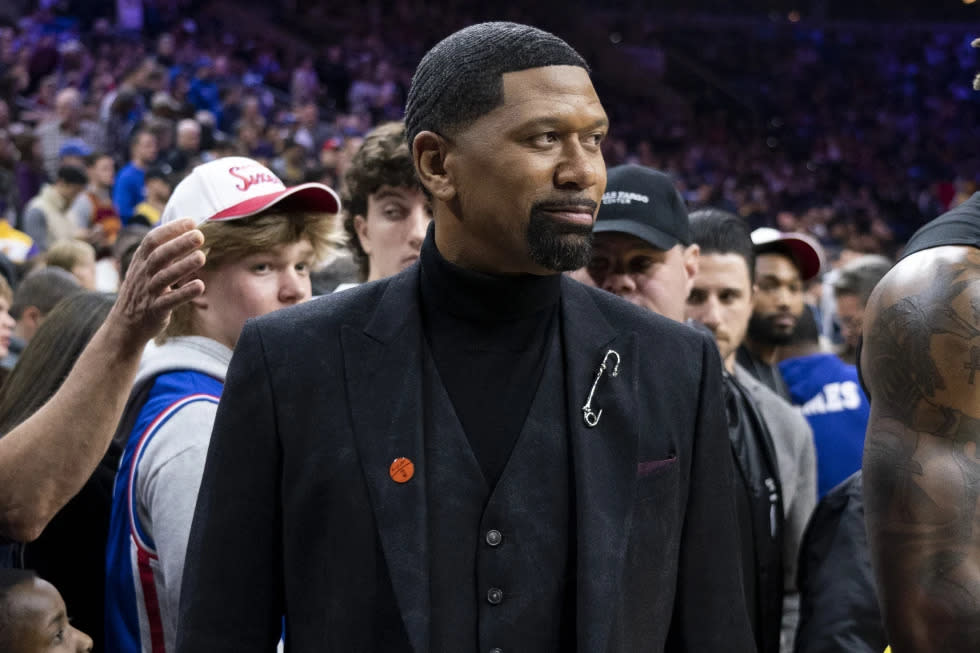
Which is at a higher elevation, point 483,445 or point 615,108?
point 483,445

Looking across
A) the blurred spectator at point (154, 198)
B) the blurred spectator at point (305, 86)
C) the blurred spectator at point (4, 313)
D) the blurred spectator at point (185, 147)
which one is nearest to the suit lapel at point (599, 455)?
the blurred spectator at point (4, 313)

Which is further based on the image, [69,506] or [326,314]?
[69,506]

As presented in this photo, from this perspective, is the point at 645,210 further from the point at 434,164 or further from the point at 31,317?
the point at 31,317

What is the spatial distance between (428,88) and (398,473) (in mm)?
576

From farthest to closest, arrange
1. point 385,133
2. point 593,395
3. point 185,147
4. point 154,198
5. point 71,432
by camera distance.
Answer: point 185,147 < point 154,198 < point 385,133 < point 71,432 < point 593,395

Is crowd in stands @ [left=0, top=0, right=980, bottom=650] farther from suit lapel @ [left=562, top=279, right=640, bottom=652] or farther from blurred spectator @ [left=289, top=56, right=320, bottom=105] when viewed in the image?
suit lapel @ [left=562, top=279, right=640, bottom=652]

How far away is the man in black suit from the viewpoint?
1.64 meters

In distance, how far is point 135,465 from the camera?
2.34 m

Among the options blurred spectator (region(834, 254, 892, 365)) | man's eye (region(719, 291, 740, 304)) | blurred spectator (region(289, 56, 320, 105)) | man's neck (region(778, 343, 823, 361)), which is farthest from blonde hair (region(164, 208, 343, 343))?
blurred spectator (region(289, 56, 320, 105))

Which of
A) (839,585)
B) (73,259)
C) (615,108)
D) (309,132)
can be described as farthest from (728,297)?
(615,108)

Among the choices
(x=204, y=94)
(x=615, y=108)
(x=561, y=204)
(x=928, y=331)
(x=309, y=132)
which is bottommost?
(x=615, y=108)

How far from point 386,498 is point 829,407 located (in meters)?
2.91

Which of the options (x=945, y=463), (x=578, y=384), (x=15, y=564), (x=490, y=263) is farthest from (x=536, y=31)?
(x=15, y=564)

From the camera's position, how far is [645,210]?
9.96 ft
